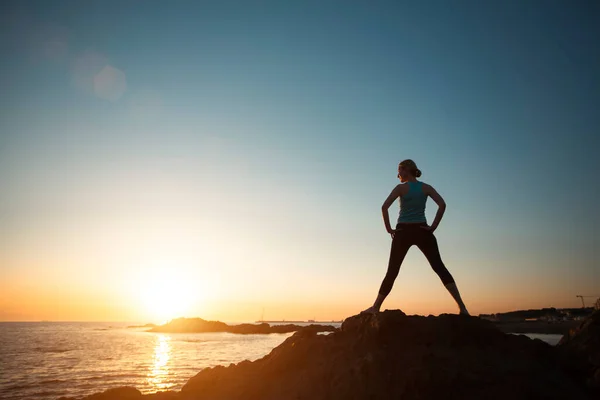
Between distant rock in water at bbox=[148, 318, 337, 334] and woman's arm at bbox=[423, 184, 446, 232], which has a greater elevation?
woman's arm at bbox=[423, 184, 446, 232]

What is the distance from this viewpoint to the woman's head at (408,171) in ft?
23.0

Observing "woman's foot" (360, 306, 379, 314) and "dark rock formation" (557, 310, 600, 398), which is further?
"woman's foot" (360, 306, 379, 314)

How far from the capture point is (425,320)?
680cm

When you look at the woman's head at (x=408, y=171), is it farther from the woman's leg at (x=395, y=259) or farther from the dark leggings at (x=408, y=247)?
the woman's leg at (x=395, y=259)

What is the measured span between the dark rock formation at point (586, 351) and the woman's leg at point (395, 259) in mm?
2970

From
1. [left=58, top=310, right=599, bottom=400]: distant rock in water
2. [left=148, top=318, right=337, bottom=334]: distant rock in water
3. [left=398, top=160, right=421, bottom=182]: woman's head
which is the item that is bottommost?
[left=148, top=318, right=337, bottom=334]: distant rock in water

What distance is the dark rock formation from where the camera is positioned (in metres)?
5.47

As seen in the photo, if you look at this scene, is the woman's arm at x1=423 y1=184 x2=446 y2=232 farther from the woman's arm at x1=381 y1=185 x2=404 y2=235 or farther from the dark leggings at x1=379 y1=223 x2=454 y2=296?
the woman's arm at x1=381 y1=185 x2=404 y2=235

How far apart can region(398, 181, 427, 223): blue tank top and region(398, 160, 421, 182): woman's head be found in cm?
18

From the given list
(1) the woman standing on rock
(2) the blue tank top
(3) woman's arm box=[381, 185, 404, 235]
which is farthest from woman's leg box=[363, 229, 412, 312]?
(2) the blue tank top

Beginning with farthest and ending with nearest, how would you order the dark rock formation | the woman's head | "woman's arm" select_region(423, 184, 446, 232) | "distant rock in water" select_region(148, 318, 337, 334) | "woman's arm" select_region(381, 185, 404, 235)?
1. "distant rock in water" select_region(148, 318, 337, 334)
2. the woman's head
3. "woman's arm" select_region(381, 185, 404, 235)
4. "woman's arm" select_region(423, 184, 446, 232)
5. the dark rock formation

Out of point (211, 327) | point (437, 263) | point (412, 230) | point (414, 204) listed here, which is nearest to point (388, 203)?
point (414, 204)

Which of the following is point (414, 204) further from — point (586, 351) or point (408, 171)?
point (586, 351)

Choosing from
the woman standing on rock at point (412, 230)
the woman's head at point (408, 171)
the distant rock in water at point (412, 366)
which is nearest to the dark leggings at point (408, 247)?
the woman standing on rock at point (412, 230)
